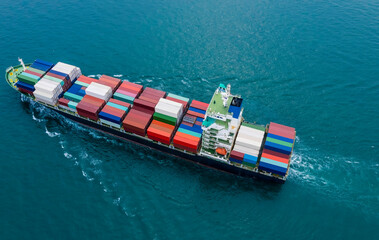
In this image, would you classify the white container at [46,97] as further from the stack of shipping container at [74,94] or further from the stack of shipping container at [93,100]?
the stack of shipping container at [93,100]

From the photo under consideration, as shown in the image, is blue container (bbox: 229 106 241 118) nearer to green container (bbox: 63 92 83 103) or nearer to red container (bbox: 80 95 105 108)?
red container (bbox: 80 95 105 108)

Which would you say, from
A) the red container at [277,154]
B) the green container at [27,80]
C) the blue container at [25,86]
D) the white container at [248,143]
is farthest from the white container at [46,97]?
the red container at [277,154]

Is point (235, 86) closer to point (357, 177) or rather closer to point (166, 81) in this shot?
point (166, 81)

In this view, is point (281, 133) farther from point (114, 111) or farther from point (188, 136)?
point (114, 111)

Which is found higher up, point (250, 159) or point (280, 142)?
point (280, 142)

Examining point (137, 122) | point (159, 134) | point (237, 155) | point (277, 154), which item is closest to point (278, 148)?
point (277, 154)
